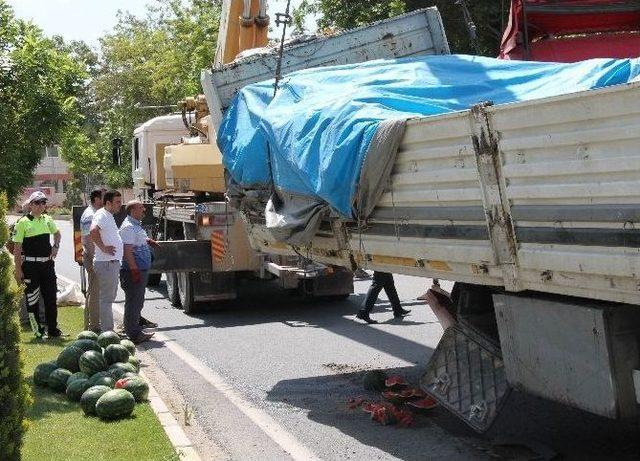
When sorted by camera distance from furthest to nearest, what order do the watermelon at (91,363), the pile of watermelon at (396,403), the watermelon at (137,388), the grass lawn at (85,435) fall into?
the watermelon at (91,363), the watermelon at (137,388), the pile of watermelon at (396,403), the grass lawn at (85,435)

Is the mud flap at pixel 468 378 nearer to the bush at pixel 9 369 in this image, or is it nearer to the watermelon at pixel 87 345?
the bush at pixel 9 369

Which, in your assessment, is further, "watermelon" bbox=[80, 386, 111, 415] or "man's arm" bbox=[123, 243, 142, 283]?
"man's arm" bbox=[123, 243, 142, 283]

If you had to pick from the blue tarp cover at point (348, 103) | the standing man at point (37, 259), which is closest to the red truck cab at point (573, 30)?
the blue tarp cover at point (348, 103)

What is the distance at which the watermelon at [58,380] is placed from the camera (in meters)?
8.39

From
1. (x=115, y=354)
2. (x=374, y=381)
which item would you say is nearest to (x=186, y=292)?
(x=115, y=354)

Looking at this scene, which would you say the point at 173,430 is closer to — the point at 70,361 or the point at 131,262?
the point at 70,361

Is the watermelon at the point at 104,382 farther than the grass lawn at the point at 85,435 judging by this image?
Yes

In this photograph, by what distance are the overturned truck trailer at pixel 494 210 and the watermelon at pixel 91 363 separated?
6.45ft

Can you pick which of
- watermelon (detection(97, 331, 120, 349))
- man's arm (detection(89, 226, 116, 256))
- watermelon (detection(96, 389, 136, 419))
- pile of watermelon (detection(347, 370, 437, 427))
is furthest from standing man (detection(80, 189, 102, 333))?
pile of watermelon (detection(347, 370, 437, 427))

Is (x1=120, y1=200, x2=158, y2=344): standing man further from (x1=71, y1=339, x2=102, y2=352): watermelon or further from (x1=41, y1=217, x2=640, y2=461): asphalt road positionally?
(x1=71, y1=339, x2=102, y2=352): watermelon

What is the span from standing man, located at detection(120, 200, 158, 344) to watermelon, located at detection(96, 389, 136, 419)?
3.90 metres

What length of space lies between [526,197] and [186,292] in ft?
30.3

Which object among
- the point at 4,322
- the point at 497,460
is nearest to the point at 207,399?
the point at 497,460

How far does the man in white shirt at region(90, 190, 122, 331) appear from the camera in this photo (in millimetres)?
10656
